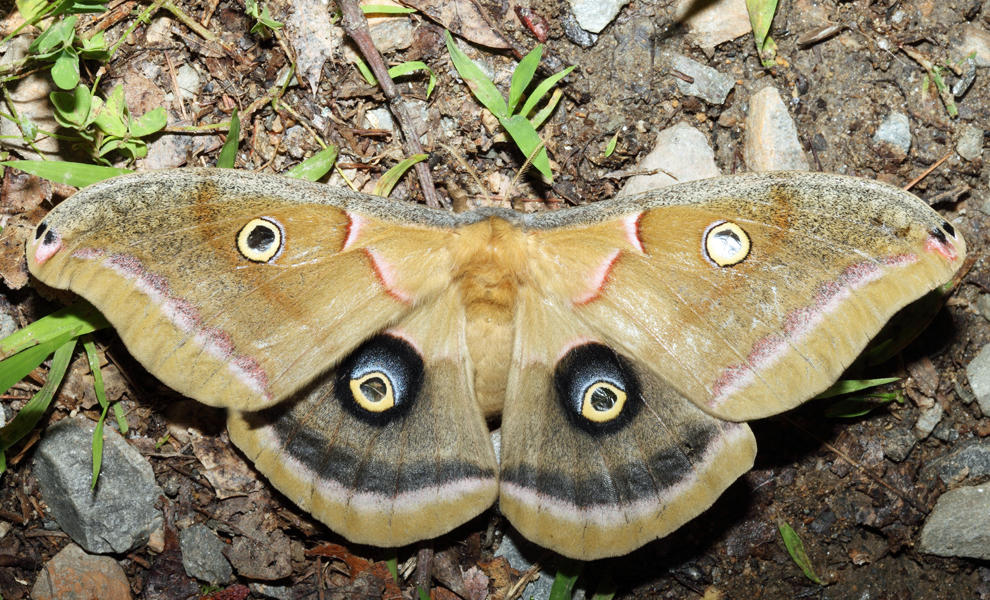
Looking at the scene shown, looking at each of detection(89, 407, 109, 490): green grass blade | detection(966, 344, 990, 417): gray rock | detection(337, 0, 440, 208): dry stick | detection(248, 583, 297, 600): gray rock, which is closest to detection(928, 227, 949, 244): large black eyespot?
A: detection(966, 344, 990, 417): gray rock

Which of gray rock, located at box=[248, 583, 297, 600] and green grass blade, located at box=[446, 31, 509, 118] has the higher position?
green grass blade, located at box=[446, 31, 509, 118]

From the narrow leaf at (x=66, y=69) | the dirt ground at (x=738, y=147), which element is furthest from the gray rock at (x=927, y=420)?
the narrow leaf at (x=66, y=69)

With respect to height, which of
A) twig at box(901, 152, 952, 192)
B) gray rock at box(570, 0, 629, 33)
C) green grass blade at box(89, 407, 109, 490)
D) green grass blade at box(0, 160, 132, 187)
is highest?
gray rock at box(570, 0, 629, 33)

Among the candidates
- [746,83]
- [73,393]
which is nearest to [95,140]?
[73,393]

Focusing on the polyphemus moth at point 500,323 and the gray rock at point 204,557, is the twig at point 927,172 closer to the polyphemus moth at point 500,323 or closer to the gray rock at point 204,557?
the polyphemus moth at point 500,323

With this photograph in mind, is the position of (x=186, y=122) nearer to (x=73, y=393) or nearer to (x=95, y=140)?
(x=95, y=140)

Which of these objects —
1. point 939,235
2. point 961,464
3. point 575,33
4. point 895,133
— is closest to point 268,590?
point 575,33

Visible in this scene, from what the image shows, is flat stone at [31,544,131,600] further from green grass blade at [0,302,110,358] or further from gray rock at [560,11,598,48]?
gray rock at [560,11,598,48]
